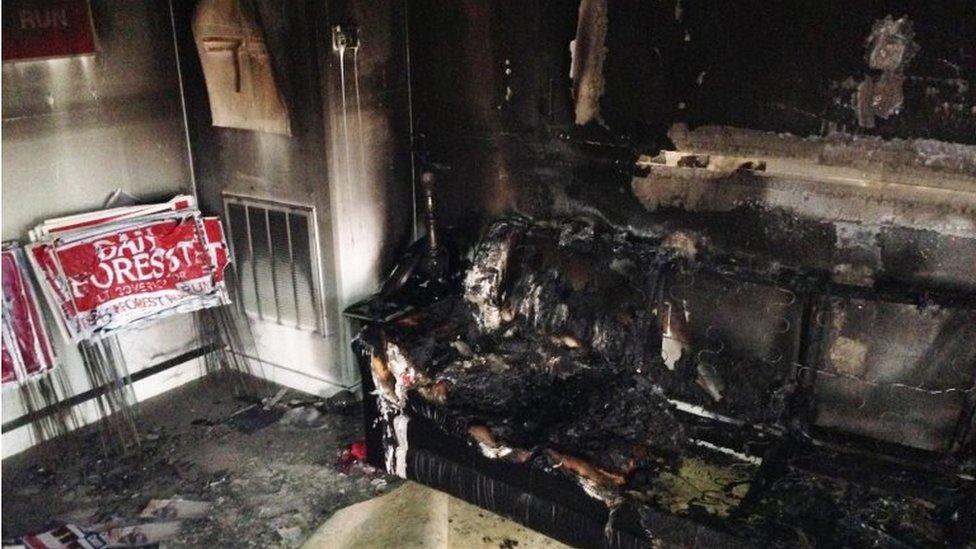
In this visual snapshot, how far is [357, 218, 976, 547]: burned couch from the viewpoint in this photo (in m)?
2.79

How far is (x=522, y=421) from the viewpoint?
324 cm

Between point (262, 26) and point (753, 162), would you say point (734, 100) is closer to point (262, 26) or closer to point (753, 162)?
point (753, 162)

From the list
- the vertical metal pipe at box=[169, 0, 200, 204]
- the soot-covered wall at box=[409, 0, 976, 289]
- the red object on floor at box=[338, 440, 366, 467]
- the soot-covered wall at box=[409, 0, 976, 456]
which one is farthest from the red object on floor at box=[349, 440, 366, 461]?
the vertical metal pipe at box=[169, 0, 200, 204]

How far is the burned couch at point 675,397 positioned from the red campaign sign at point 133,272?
49.3 inches

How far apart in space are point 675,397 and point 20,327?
319 centimetres

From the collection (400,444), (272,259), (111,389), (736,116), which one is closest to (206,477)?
(111,389)

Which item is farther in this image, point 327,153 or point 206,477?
point 327,153

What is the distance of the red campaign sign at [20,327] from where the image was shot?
3.60 meters

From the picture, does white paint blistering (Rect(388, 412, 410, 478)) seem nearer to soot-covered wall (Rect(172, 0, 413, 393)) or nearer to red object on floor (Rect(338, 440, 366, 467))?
red object on floor (Rect(338, 440, 366, 467))

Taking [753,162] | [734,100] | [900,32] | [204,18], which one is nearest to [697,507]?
[753,162]

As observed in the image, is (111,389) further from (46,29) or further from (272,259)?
(46,29)

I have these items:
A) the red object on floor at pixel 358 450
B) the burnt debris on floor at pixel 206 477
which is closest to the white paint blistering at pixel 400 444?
the burnt debris on floor at pixel 206 477

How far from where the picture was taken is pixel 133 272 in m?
3.99

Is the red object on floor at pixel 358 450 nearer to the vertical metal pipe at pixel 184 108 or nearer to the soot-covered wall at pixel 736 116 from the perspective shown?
the soot-covered wall at pixel 736 116
